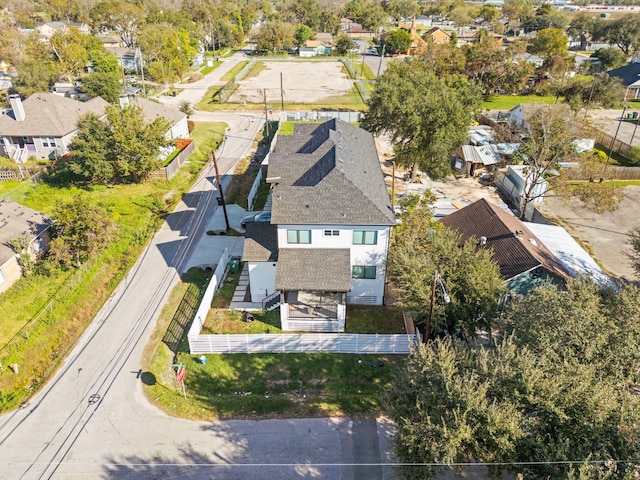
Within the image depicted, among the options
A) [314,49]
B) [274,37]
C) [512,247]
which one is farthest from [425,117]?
[314,49]

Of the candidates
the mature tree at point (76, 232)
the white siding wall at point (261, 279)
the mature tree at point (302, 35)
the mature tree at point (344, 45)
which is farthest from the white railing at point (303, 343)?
the mature tree at point (302, 35)

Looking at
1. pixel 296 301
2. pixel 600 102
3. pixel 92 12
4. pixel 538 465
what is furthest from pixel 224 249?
pixel 92 12

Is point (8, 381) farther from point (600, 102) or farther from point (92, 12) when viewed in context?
point (92, 12)

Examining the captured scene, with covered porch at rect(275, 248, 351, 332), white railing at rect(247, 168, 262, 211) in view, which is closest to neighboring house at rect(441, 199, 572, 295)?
covered porch at rect(275, 248, 351, 332)

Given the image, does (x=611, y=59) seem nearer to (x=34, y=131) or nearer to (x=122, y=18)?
(x=34, y=131)

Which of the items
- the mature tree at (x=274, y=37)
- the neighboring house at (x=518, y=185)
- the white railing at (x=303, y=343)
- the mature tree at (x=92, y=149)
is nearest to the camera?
the white railing at (x=303, y=343)

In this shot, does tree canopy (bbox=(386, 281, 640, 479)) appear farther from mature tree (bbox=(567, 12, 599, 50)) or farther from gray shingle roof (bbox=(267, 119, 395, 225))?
mature tree (bbox=(567, 12, 599, 50))

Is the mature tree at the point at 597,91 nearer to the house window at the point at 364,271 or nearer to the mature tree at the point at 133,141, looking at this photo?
the house window at the point at 364,271

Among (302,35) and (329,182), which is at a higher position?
(329,182)
